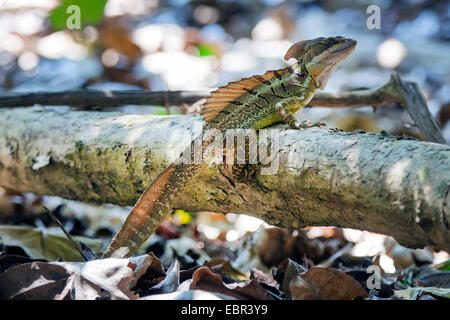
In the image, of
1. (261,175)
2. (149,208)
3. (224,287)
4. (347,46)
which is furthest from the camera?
(347,46)

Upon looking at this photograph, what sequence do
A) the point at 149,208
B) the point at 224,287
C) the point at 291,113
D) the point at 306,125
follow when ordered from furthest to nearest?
the point at 291,113
the point at 306,125
the point at 149,208
the point at 224,287

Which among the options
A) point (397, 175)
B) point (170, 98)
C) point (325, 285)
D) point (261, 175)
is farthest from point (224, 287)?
point (170, 98)

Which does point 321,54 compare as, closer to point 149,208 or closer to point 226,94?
point 226,94

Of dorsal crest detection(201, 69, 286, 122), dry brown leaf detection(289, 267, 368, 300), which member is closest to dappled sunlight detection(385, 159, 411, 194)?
dry brown leaf detection(289, 267, 368, 300)

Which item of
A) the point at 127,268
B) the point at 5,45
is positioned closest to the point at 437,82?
the point at 127,268

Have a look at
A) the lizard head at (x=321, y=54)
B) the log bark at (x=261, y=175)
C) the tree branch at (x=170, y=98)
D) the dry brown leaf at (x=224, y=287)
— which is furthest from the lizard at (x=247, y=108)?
the dry brown leaf at (x=224, y=287)

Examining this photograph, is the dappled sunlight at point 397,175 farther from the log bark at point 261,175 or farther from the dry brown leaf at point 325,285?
the dry brown leaf at point 325,285

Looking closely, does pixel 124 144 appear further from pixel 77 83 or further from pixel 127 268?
pixel 77 83
